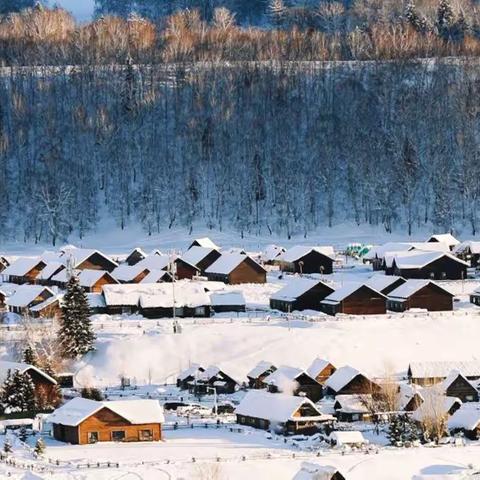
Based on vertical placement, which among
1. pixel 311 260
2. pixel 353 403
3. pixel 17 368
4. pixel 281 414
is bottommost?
pixel 353 403

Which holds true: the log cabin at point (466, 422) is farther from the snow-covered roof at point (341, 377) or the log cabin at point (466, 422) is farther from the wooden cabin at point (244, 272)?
the wooden cabin at point (244, 272)

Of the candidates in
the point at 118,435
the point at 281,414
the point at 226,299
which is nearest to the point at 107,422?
the point at 118,435

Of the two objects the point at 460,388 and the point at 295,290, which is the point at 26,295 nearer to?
the point at 295,290

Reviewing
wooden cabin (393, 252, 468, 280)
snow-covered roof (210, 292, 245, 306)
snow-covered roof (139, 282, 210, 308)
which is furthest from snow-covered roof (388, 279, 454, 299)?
snow-covered roof (139, 282, 210, 308)

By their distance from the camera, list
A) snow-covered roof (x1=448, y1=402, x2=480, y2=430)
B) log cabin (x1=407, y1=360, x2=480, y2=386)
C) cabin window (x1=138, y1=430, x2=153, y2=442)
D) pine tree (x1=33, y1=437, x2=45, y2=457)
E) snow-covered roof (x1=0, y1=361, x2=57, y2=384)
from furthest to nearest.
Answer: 1. log cabin (x1=407, y1=360, x2=480, y2=386)
2. snow-covered roof (x1=0, y1=361, x2=57, y2=384)
3. snow-covered roof (x1=448, y1=402, x2=480, y2=430)
4. cabin window (x1=138, y1=430, x2=153, y2=442)
5. pine tree (x1=33, y1=437, x2=45, y2=457)

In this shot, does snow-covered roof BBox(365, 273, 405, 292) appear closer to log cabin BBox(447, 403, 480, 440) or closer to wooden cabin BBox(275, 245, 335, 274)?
wooden cabin BBox(275, 245, 335, 274)

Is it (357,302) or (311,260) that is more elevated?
(311,260)
